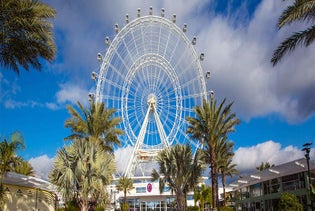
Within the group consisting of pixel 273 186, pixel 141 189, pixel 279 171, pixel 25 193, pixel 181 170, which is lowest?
pixel 141 189

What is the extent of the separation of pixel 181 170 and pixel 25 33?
22.9 meters

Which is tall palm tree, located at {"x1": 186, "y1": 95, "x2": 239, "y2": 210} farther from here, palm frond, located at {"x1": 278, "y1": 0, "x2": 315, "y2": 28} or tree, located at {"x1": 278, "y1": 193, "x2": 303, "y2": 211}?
palm frond, located at {"x1": 278, "y1": 0, "x2": 315, "y2": 28}

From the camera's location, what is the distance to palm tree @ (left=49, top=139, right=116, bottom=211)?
22.0 m

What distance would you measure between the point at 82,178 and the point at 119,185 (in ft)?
142

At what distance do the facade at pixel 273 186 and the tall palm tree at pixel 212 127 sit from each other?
23.1 feet

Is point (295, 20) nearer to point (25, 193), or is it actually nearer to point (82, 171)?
point (82, 171)

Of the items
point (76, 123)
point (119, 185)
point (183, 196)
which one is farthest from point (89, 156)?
point (119, 185)

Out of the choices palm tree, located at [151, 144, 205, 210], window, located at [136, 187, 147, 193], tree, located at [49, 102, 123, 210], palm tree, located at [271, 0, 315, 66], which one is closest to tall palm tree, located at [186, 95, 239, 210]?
palm tree, located at [151, 144, 205, 210]

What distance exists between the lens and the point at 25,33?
52.9 ft

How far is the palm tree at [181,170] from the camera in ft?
116

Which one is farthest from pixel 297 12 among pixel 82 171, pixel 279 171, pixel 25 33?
pixel 279 171

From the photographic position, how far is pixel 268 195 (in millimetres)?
42656

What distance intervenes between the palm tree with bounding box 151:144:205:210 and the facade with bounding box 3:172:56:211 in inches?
433

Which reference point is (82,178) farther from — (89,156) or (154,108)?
(154,108)
